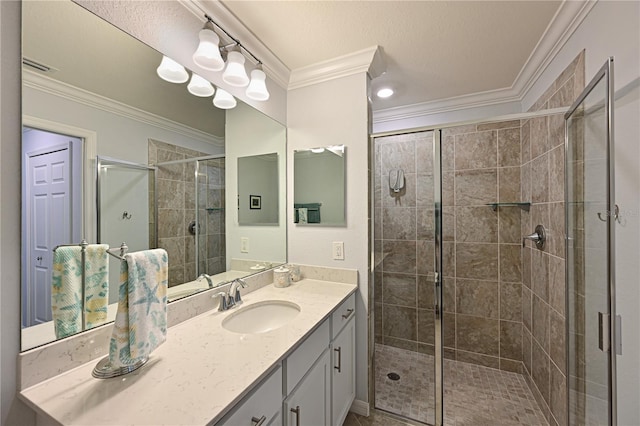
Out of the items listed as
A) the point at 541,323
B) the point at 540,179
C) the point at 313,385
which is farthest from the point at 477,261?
the point at 313,385

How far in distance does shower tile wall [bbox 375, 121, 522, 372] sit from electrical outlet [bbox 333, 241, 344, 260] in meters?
0.26

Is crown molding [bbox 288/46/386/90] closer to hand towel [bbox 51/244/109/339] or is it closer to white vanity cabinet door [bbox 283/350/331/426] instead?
hand towel [bbox 51/244/109/339]

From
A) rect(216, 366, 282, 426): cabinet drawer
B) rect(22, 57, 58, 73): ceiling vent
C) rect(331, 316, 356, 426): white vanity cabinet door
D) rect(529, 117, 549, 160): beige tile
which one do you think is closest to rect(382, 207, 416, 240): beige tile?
rect(331, 316, 356, 426): white vanity cabinet door

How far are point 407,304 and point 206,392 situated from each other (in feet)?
4.96

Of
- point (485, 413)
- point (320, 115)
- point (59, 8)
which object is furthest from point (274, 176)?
point (485, 413)

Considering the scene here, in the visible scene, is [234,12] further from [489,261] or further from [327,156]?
[489,261]

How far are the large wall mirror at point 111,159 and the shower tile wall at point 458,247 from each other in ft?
3.65

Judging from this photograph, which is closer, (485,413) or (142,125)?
(142,125)

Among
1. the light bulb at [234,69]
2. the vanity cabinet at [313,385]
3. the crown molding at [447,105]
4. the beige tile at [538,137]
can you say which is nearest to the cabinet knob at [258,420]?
the vanity cabinet at [313,385]

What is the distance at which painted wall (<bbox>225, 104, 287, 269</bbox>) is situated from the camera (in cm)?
157

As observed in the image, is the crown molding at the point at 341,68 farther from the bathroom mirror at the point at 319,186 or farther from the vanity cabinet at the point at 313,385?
the vanity cabinet at the point at 313,385

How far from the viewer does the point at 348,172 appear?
1.78 meters

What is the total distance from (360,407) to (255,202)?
1.58 metres

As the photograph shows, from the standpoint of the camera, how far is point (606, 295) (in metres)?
0.83
